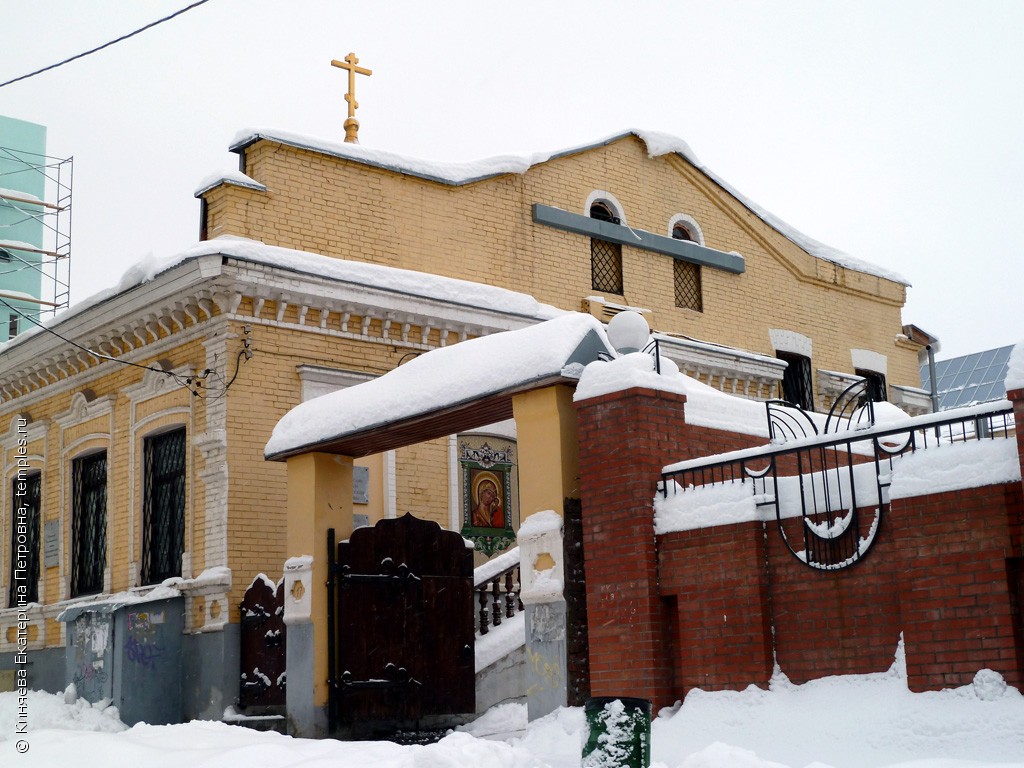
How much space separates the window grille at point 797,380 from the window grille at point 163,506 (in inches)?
452

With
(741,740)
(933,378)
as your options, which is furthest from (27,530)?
(933,378)

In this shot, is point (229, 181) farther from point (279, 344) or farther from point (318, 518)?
point (318, 518)

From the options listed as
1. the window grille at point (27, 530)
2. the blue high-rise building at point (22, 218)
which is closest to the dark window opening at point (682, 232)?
the window grille at point (27, 530)

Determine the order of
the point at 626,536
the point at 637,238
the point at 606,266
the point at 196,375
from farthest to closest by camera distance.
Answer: the point at 637,238 < the point at 606,266 < the point at 196,375 < the point at 626,536

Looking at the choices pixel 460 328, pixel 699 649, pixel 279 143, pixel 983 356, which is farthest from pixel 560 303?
pixel 983 356

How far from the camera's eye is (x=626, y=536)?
905 cm

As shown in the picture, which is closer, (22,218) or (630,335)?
(630,335)

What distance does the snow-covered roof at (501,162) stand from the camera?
1634cm

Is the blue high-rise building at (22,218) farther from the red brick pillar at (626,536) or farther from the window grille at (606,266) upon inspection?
the red brick pillar at (626,536)

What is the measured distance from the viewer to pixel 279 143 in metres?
16.1

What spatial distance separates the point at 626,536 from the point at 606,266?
11.5 m

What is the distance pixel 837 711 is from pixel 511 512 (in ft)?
32.8

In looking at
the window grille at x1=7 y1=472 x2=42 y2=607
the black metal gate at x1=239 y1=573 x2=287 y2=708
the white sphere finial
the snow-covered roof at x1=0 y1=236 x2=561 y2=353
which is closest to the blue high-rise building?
the window grille at x1=7 y1=472 x2=42 y2=607

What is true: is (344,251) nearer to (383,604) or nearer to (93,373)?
(93,373)
